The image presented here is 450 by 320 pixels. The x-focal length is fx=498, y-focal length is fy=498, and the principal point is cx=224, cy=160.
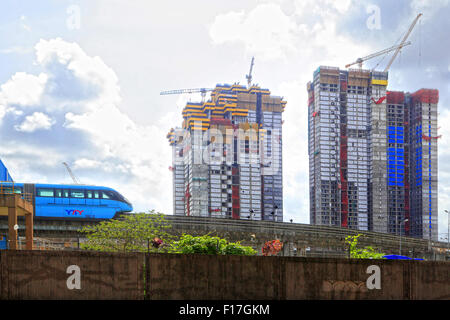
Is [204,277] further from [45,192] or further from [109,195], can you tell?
[45,192]

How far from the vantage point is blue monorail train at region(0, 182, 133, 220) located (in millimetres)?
62656

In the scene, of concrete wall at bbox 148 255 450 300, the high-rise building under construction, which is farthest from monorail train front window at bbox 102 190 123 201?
the high-rise building under construction

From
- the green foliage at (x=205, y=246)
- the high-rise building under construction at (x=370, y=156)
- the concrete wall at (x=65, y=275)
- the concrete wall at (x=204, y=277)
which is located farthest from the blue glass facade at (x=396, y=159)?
the concrete wall at (x=65, y=275)

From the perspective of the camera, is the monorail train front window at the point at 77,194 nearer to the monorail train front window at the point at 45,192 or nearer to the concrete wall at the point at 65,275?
the monorail train front window at the point at 45,192

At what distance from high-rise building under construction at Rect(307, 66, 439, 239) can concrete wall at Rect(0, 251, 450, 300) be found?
161 metres

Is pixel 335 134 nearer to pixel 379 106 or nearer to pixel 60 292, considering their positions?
pixel 379 106

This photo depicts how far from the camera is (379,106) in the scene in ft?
619

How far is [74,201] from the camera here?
63.7 m

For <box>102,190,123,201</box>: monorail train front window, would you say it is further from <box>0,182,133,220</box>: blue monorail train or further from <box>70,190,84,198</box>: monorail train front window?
<box>70,190,84,198</box>: monorail train front window

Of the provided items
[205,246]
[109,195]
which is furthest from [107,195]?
[205,246]

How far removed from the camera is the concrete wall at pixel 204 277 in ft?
70.7

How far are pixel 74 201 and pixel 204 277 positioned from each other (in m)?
44.7
